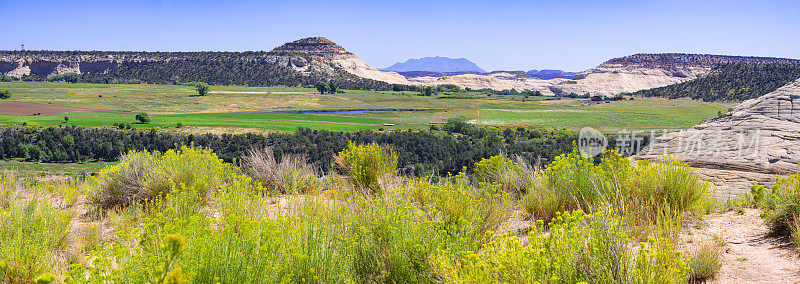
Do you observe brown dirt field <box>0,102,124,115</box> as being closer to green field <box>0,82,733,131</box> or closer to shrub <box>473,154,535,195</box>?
green field <box>0,82,733,131</box>

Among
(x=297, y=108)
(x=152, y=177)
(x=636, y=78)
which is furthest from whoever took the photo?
(x=636, y=78)

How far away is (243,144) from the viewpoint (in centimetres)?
4091

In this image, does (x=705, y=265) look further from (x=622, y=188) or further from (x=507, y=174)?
(x=507, y=174)

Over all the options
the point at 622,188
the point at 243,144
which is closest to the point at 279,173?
the point at 622,188

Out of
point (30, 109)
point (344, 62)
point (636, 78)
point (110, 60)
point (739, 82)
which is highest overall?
point (344, 62)

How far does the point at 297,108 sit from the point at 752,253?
8406 centimetres

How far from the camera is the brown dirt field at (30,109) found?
6177 centimetres

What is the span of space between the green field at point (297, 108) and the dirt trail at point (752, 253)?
2042 inches

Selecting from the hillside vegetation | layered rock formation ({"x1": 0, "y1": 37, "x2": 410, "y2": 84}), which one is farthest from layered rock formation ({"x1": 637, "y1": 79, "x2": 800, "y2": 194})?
layered rock formation ({"x1": 0, "y1": 37, "x2": 410, "y2": 84})

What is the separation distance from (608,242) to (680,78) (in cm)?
22066

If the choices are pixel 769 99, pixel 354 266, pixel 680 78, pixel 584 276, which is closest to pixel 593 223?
pixel 584 276

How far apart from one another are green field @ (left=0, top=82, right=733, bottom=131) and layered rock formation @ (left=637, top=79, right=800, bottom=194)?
153 ft

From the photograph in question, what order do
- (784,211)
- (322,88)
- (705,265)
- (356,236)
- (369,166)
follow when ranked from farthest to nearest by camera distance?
1. (322,88)
2. (369,166)
3. (784,211)
4. (356,236)
5. (705,265)

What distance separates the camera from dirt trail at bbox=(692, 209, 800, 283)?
3.90 m
